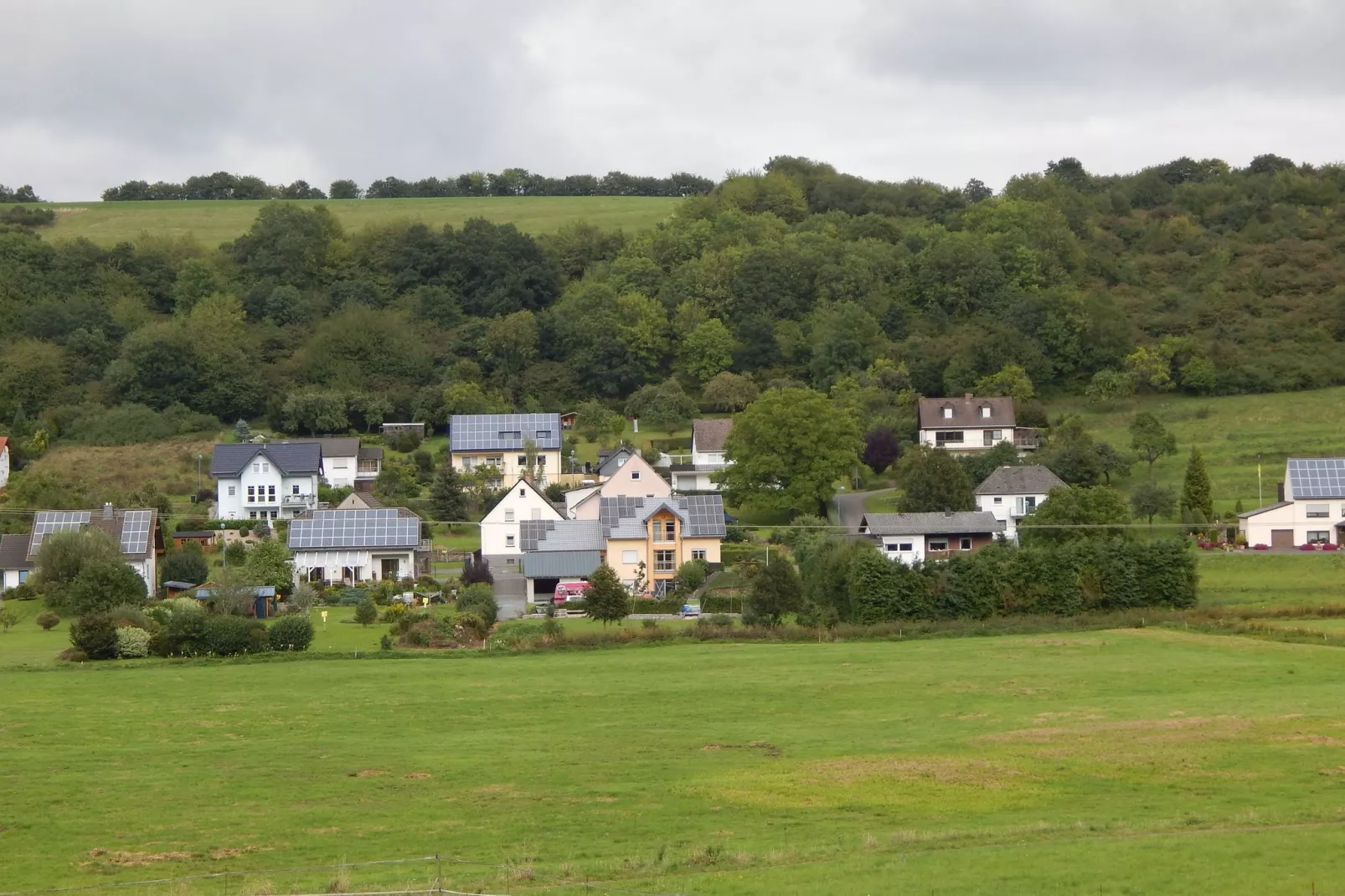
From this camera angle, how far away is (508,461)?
78.1 m

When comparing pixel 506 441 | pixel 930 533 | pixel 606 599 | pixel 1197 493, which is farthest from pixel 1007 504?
pixel 506 441

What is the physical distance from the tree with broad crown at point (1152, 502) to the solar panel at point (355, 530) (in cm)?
2558

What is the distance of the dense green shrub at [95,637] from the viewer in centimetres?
3956

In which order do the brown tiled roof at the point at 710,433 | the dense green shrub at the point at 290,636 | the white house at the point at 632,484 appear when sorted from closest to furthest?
the dense green shrub at the point at 290,636 < the white house at the point at 632,484 < the brown tiled roof at the point at 710,433

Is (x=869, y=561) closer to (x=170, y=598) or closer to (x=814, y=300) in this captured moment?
(x=170, y=598)

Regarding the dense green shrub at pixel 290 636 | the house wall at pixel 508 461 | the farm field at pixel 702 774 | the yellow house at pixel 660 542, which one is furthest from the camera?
the house wall at pixel 508 461

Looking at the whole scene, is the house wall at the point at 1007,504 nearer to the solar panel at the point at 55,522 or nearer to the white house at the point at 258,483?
the white house at the point at 258,483

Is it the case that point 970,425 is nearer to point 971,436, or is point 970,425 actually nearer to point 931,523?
point 971,436

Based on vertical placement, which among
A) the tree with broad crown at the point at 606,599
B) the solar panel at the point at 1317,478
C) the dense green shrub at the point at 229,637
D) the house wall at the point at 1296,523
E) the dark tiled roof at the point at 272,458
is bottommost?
the dense green shrub at the point at 229,637

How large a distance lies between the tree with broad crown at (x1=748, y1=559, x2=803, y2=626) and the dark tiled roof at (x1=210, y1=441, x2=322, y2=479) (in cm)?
3041

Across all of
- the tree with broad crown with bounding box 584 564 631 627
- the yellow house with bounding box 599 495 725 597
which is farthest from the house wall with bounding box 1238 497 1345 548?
the tree with broad crown with bounding box 584 564 631 627

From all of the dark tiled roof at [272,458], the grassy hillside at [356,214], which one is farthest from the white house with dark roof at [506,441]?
the grassy hillside at [356,214]

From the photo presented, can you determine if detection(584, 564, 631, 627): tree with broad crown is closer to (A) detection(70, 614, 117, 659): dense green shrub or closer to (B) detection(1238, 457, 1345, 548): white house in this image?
(A) detection(70, 614, 117, 659): dense green shrub

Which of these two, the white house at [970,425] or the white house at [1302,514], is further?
the white house at [970,425]
